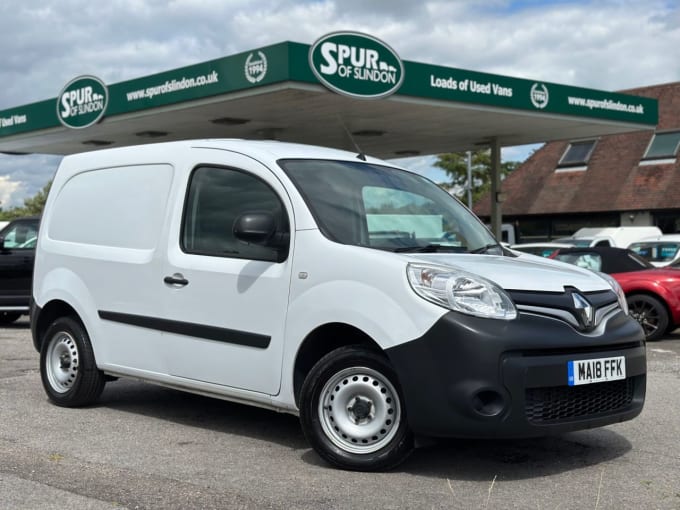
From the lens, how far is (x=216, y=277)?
6043 mm

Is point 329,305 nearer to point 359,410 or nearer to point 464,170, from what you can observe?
point 359,410

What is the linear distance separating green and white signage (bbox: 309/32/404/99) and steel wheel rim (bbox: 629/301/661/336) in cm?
683

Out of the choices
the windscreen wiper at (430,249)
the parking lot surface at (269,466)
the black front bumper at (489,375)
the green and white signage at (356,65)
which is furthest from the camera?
the green and white signage at (356,65)

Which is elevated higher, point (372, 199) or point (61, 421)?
point (372, 199)

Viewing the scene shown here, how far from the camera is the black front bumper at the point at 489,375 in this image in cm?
494

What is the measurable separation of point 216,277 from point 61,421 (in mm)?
1715

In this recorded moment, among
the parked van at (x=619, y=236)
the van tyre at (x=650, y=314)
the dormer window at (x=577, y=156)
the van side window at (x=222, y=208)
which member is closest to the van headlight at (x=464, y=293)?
the van side window at (x=222, y=208)

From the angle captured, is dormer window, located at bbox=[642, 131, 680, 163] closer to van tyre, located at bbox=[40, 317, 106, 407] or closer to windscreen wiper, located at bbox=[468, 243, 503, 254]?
windscreen wiper, located at bbox=[468, 243, 503, 254]

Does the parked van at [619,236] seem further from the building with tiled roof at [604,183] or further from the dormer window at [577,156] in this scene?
the dormer window at [577,156]

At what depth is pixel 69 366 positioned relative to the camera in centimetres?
732

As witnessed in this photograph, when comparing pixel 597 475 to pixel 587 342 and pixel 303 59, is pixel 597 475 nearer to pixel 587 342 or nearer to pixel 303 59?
pixel 587 342

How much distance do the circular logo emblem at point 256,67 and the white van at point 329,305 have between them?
10130 millimetres

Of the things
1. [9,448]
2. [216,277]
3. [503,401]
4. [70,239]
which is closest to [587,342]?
[503,401]

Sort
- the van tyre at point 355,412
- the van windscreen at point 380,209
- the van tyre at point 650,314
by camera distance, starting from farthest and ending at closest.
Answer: the van tyre at point 650,314, the van windscreen at point 380,209, the van tyre at point 355,412
